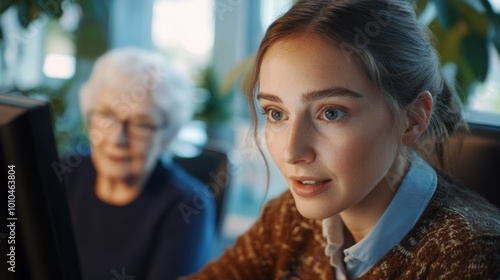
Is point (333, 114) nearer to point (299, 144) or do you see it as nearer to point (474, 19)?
point (299, 144)

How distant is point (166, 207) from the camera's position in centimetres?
191

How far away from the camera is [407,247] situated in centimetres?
97

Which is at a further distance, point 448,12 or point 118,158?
point 118,158

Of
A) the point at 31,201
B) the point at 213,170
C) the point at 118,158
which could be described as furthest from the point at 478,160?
the point at 118,158

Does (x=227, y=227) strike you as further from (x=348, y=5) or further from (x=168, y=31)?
(x=348, y=5)

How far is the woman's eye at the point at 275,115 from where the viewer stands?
0.94 m

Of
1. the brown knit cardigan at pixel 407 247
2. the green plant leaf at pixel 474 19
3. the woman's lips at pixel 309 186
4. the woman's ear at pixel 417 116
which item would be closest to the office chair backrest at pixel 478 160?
the brown knit cardigan at pixel 407 247

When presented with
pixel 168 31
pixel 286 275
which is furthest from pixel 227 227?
pixel 286 275

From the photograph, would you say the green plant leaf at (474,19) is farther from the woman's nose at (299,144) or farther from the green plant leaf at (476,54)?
the woman's nose at (299,144)

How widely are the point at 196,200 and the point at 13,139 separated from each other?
3.96 feet

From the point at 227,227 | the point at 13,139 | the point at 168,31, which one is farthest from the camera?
the point at 168,31

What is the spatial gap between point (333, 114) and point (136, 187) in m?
1.19

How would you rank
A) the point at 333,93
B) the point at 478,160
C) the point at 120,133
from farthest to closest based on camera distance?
1. the point at 120,133
2. the point at 478,160
3. the point at 333,93

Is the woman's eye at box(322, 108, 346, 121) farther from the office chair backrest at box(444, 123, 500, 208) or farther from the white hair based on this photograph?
the white hair
